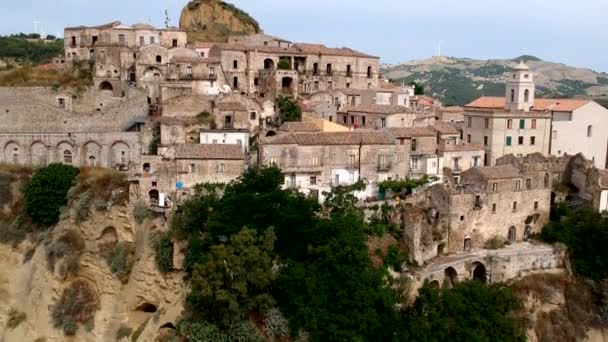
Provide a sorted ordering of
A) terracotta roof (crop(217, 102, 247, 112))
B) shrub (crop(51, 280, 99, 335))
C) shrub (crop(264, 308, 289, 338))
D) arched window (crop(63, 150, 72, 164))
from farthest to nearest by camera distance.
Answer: arched window (crop(63, 150, 72, 164)) < terracotta roof (crop(217, 102, 247, 112)) < shrub (crop(51, 280, 99, 335)) < shrub (crop(264, 308, 289, 338))

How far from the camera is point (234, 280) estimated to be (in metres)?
31.7

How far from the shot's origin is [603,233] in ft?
128

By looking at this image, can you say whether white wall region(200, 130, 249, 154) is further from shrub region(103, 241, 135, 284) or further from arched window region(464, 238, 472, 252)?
arched window region(464, 238, 472, 252)

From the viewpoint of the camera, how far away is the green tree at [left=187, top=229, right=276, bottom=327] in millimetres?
31250

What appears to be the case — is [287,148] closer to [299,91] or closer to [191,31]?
[299,91]

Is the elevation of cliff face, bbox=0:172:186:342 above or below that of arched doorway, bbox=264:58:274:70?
below

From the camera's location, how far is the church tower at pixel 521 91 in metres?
46.9

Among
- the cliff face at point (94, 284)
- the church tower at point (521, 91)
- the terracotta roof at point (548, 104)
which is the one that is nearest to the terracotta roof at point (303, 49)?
the terracotta roof at point (548, 104)

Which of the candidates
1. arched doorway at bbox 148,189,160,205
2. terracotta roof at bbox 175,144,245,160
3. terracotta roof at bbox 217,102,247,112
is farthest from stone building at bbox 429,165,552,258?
arched doorway at bbox 148,189,160,205

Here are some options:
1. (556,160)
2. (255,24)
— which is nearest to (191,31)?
(255,24)

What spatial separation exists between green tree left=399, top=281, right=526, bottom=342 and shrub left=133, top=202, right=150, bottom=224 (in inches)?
603

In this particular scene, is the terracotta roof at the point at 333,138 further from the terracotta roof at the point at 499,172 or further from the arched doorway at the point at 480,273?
the arched doorway at the point at 480,273

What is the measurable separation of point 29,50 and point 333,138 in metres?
52.9

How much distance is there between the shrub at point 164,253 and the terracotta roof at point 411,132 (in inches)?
614
